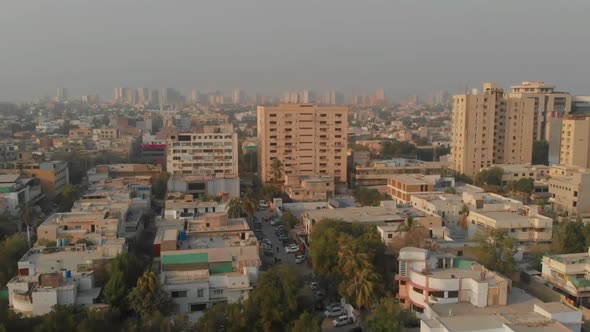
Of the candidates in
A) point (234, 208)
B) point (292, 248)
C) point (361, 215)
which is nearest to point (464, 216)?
point (361, 215)

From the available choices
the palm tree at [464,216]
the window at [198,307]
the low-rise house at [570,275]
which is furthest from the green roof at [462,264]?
the palm tree at [464,216]

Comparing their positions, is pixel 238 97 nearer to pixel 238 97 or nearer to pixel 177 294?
pixel 238 97

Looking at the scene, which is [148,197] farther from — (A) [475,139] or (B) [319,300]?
(A) [475,139]

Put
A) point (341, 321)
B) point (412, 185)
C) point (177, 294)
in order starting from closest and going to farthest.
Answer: point (341, 321), point (177, 294), point (412, 185)

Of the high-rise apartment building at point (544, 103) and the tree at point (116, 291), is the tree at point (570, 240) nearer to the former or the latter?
the tree at point (116, 291)

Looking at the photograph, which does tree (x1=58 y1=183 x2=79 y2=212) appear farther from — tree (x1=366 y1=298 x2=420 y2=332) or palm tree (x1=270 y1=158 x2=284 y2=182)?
tree (x1=366 y1=298 x2=420 y2=332)

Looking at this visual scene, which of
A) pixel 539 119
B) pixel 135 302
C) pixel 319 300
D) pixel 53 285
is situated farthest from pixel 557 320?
pixel 539 119
